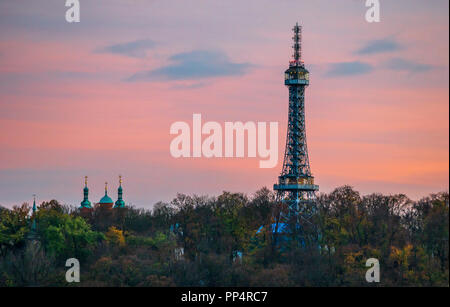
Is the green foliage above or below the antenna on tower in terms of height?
below

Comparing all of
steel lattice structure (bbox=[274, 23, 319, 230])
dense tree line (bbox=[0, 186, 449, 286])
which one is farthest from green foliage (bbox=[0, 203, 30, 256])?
steel lattice structure (bbox=[274, 23, 319, 230])

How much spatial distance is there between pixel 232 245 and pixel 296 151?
32671 mm

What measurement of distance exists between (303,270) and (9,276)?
96.6 ft

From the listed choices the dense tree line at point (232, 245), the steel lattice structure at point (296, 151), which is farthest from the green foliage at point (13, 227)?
the steel lattice structure at point (296, 151)

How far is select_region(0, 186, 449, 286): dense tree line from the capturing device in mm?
110375

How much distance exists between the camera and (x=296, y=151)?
159000 mm

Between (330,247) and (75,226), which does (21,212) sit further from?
(330,247)

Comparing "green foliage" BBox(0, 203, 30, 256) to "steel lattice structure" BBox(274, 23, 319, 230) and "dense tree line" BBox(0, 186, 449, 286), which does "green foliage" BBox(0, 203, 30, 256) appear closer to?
"dense tree line" BBox(0, 186, 449, 286)

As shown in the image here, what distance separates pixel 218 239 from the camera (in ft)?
431

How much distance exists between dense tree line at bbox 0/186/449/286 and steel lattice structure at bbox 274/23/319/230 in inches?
98.8

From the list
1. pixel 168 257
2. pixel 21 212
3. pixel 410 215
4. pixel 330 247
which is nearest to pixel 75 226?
pixel 21 212

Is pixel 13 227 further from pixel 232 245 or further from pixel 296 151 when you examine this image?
pixel 296 151

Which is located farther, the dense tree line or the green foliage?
the green foliage

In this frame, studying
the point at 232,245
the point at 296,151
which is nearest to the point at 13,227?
the point at 232,245
